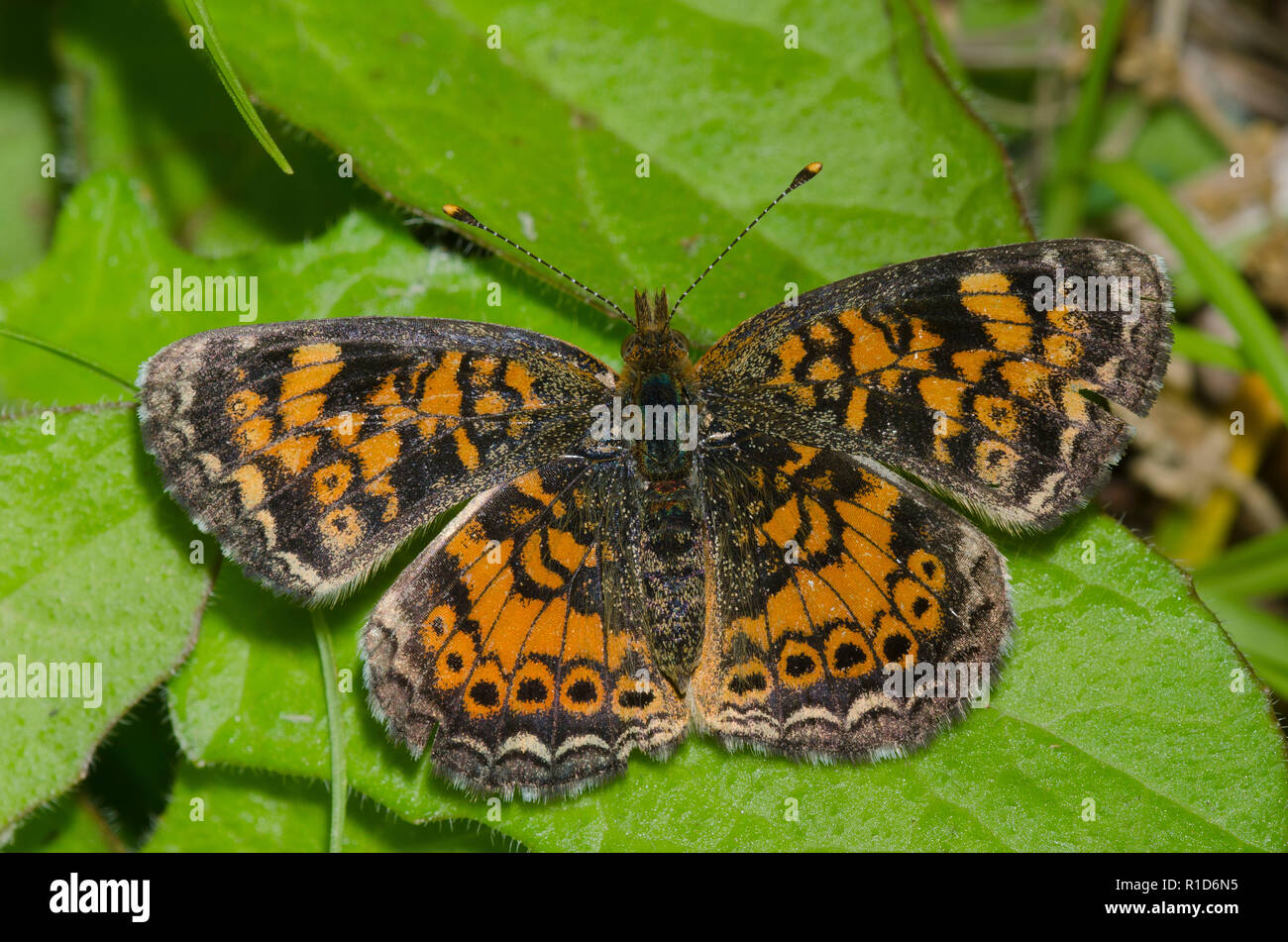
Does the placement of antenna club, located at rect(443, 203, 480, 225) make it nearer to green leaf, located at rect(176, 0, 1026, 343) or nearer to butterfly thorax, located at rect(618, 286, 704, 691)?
green leaf, located at rect(176, 0, 1026, 343)

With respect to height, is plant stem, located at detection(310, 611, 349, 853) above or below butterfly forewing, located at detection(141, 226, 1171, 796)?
below

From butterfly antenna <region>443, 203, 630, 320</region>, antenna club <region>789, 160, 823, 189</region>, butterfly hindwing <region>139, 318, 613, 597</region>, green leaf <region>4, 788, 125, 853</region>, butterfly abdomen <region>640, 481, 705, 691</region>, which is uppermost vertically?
antenna club <region>789, 160, 823, 189</region>

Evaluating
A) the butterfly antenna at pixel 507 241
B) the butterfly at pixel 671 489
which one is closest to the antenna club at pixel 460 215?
the butterfly antenna at pixel 507 241

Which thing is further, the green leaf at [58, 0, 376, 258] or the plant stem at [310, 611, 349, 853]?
Answer: the green leaf at [58, 0, 376, 258]

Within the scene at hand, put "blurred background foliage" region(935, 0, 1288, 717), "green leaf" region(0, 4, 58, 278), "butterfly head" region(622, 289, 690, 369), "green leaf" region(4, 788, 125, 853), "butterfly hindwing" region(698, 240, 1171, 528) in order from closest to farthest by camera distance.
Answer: "butterfly hindwing" region(698, 240, 1171, 528)
"butterfly head" region(622, 289, 690, 369)
"green leaf" region(4, 788, 125, 853)
"blurred background foliage" region(935, 0, 1288, 717)
"green leaf" region(0, 4, 58, 278)

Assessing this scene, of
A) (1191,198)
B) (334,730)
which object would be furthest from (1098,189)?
(334,730)

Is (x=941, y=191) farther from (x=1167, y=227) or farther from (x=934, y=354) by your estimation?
(x=1167, y=227)

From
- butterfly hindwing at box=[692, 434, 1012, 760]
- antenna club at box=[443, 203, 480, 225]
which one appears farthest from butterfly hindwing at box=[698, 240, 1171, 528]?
antenna club at box=[443, 203, 480, 225]

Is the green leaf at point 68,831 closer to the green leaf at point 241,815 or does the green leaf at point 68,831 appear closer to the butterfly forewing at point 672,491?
the green leaf at point 241,815

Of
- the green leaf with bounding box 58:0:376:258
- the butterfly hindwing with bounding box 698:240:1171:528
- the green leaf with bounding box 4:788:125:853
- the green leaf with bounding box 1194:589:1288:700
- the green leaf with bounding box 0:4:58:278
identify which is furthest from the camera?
the green leaf with bounding box 0:4:58:278
